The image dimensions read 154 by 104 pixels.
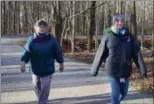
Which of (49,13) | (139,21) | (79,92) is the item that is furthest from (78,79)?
(139,21)

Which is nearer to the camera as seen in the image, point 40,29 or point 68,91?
point 40,29

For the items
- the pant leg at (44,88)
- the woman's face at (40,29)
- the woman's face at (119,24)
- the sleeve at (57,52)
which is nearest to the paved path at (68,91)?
the pant leg at (44,88)

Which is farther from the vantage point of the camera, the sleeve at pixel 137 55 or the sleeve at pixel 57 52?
the sleeve at pixel 57 52

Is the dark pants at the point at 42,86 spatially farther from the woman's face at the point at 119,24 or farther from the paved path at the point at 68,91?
the woman's face at the point at 119,24

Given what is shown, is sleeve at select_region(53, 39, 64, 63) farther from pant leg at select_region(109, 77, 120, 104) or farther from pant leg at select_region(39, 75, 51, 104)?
pant leg at select_region(109, 77, 120, 104)

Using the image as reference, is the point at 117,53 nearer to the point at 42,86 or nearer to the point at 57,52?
the point at 57,52

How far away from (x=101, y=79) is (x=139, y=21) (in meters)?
23.8

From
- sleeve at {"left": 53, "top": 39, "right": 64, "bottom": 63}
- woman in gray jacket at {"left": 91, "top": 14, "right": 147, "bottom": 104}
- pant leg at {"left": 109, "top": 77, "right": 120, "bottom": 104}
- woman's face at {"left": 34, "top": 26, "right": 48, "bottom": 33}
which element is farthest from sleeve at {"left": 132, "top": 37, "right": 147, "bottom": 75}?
woman's face at {"left": 34, "top": 26, "right": 48, "bottom": 33}

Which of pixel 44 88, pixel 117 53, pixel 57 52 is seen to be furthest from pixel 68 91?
pixel 117 53

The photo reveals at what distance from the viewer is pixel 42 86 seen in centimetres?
647

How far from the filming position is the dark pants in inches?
254

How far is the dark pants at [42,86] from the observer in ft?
21.2

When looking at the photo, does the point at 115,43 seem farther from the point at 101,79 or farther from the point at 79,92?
the point at 101,79

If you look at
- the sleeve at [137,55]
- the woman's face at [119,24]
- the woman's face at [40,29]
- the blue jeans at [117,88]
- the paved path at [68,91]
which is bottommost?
the paved path at [68,91]
